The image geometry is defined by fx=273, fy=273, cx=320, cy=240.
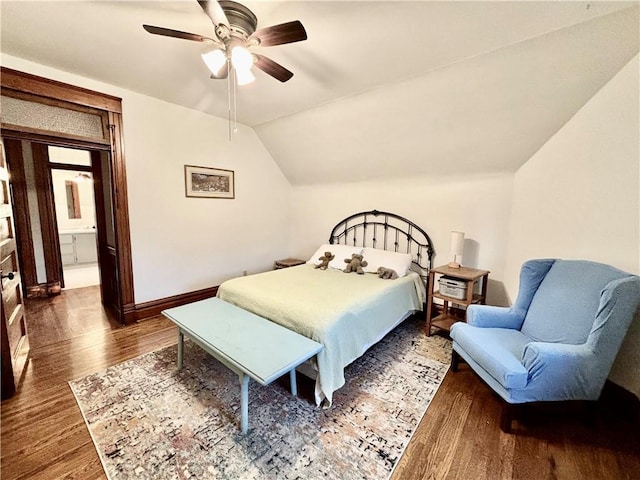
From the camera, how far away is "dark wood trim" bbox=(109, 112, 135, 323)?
2.92 metres

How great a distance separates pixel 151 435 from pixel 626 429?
302 cm

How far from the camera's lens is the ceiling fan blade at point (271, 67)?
6.09 ft

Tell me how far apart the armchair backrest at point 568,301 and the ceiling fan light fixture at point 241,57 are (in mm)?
2699

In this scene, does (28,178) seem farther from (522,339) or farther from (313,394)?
(522,339)

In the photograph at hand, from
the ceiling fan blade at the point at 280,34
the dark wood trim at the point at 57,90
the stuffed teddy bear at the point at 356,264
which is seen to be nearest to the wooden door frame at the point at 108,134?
the dark wood trim at the point at 57,90

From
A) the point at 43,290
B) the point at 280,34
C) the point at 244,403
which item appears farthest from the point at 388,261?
the point at 43,290

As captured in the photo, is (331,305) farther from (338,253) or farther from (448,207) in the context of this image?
(448,207)

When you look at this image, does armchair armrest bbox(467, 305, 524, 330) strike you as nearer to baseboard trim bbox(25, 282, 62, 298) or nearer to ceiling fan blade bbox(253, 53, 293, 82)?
ceiling fan blade bbox(253, 53, 293, 82)

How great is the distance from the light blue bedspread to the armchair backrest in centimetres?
115

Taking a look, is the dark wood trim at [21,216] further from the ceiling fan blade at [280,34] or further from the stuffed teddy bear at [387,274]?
the stuffed teddy bear at [387,274]

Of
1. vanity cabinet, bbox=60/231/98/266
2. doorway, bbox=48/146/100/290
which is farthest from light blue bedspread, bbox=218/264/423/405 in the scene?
vanity cabinet, bbox=60/231/98/266

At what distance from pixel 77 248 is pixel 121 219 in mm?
4566

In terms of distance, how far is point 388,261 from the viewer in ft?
11.1

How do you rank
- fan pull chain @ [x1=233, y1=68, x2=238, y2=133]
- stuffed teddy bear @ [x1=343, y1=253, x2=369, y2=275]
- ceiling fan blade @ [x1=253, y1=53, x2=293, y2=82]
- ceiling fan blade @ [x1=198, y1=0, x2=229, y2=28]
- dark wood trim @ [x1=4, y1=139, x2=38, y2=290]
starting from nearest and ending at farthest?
ceiling fan blade @ [x1=198, y1=0, x2=229, y2=28] → ceiling fan blade @ [x1=253, y1=53, x2=293, y2=82] → fan pull chain @ [x1=233, y1=68, x2=238, y2=133] → stuffed teddy bear @ [x1=343, y1=253, x2=369, y2=275] → dark wood trim @ [x1=4, y1=139, x2=38, y2=290]
